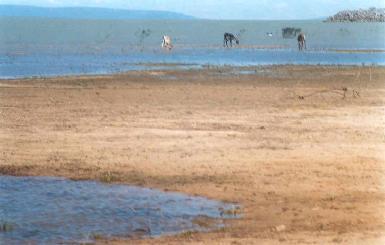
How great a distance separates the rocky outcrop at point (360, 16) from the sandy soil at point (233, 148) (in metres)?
125

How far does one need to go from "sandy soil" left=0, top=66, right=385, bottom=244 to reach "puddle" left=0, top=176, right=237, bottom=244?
1.51 feet

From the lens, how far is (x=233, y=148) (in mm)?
15461

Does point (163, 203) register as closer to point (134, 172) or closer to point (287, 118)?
point (134, 172)

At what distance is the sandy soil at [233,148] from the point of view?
1066cm

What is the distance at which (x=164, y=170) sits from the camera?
13.7 m

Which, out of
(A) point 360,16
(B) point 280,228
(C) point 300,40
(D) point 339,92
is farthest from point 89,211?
(A) point 360,16

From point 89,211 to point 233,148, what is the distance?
4915 mm

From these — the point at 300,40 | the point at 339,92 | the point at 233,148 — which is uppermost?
the point at 300,40

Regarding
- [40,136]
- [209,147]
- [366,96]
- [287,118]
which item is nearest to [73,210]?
[209,147]

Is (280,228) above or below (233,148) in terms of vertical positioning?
below

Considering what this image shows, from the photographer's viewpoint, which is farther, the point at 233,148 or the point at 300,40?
the point at 300,40

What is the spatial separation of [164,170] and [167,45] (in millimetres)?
45431

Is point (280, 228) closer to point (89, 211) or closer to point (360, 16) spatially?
point (89, 211)

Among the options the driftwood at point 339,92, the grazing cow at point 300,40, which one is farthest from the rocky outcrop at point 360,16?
the driftwood at point 339,92
